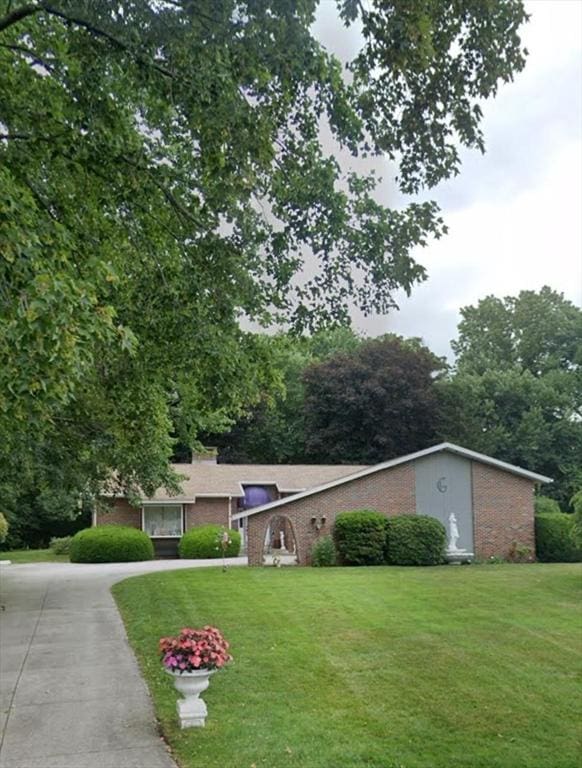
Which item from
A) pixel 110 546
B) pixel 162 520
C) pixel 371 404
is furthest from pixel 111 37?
pixel 371 404

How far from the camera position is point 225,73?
5496 millimetres

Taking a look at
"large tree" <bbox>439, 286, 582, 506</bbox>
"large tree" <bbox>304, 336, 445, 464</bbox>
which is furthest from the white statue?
"large tree" <bbox>304, 336, 445, 464</bbox>

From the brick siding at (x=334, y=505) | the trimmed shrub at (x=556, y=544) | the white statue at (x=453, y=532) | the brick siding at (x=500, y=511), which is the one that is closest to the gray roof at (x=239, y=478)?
the brick siding at (x=334, y=505)

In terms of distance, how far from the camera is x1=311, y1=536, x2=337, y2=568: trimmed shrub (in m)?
21.9

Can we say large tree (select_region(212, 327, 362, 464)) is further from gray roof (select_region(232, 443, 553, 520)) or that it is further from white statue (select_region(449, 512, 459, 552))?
white statue (select_region(449, 512, 459, 552))

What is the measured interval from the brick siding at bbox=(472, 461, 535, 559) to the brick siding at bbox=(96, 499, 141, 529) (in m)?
13.3

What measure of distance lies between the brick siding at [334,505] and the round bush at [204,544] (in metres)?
3.85

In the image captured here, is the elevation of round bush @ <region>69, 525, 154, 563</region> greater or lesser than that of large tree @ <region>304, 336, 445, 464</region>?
lesser

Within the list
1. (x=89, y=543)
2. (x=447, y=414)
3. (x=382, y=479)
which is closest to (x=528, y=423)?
(x=447, y=414)

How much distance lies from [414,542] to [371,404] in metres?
17.8

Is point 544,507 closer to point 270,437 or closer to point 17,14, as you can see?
point 270,437

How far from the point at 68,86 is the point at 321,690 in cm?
661

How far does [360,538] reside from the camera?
22.0 m

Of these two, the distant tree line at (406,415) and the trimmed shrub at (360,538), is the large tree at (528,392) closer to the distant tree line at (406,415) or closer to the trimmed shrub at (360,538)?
the distant tree line at (406,415)
